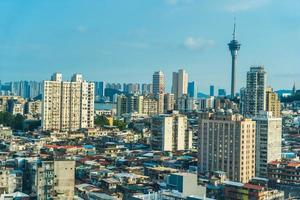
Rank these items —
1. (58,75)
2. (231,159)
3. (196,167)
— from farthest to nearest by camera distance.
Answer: (58,75) → (196,167) → (231,159)

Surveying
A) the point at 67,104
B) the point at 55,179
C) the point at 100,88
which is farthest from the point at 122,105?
the point at 55,179

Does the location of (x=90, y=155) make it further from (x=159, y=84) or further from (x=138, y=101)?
(x=159, y=84)

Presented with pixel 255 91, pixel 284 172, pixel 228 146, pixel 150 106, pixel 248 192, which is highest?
pixel 255 91

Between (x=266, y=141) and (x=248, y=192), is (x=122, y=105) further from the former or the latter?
(x=248, y=192)

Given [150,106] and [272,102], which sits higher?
[272,102]

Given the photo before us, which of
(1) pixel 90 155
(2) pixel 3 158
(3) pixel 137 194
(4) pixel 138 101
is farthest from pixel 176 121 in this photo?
(4) pixel 138 101

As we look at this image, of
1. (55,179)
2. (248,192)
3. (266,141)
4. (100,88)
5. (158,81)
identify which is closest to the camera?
(55,179)

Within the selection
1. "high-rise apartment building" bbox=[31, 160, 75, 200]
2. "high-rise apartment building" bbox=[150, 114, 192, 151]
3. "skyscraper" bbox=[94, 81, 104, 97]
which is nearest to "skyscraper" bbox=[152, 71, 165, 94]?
"skyscraper" bbox=[94, 81, 104, 97]

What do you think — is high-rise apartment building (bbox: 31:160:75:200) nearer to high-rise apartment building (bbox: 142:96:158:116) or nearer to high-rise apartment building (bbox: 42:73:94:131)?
high-rise apartment building (bbox: 42:73:94:131)
